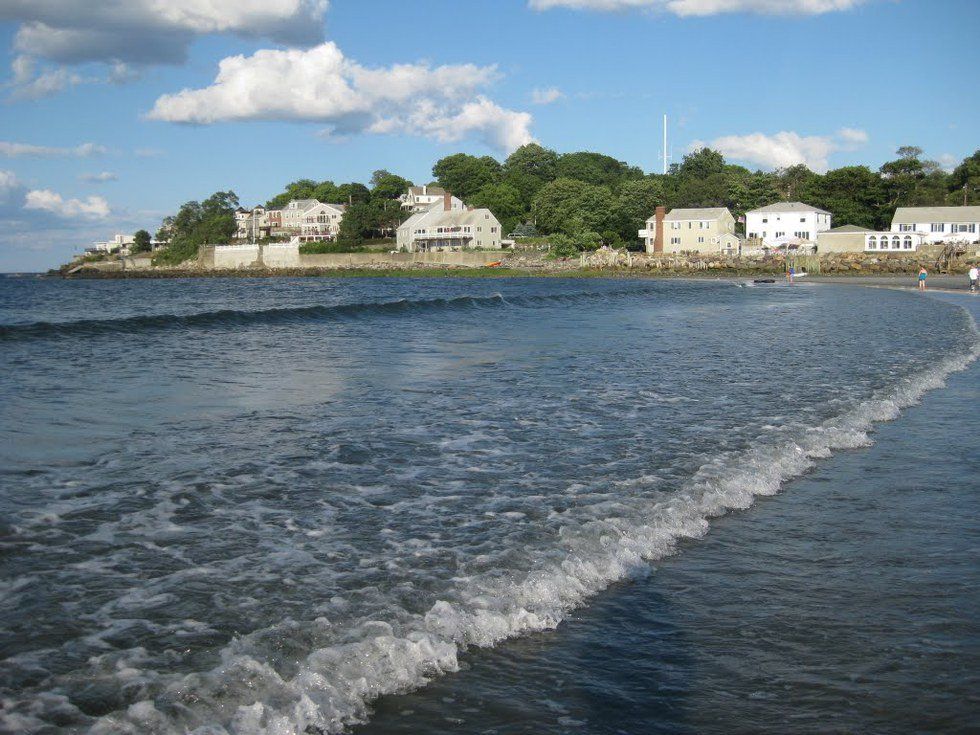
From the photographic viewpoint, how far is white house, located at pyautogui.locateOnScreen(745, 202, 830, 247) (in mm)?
87062

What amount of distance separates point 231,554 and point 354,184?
15302cm

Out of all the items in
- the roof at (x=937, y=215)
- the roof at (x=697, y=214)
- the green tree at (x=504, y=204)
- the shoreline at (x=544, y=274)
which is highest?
the green tree at (x=504, y=204)

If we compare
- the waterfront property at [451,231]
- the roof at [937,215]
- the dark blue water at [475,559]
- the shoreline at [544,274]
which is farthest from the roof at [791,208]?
the dark blue water at [475,559]

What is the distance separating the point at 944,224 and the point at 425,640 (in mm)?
92187

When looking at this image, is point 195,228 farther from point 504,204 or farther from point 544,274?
point 544,274

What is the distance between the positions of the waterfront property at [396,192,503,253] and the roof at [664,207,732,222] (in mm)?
27727

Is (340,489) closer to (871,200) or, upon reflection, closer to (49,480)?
(49,480)

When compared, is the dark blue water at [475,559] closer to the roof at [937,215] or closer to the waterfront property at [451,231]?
the roof at [937,215]

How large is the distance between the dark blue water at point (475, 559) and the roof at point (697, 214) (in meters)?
83.0

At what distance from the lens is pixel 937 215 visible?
81812 millimetres

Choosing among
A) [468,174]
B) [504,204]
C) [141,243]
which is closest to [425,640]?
[504,204]

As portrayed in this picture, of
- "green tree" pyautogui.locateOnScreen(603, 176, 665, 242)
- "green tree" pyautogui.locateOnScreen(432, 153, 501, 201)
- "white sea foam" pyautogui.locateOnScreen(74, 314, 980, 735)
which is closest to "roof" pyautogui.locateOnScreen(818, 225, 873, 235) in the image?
"green tree" pyautogui.locateOnScreen(603, 176, 665, 242)

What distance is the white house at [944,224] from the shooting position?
81062mm

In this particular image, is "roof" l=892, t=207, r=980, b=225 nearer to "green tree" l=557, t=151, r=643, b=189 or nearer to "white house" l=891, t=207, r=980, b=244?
"white house" l=891, t=207, r=980, b=244
